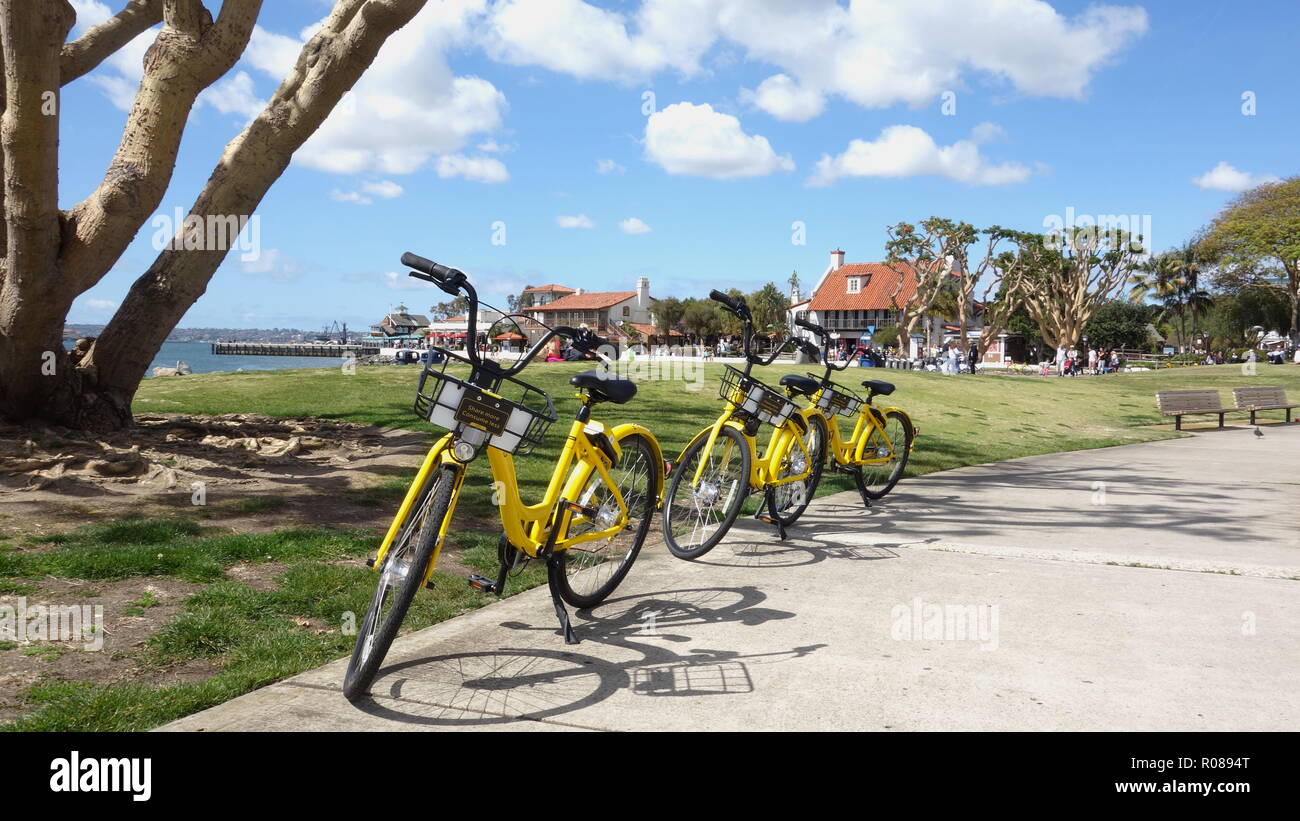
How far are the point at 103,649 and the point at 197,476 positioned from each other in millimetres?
3803

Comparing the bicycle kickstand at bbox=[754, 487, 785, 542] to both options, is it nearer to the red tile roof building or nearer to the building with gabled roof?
the building with gabled roof

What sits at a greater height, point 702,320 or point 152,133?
point 702,320

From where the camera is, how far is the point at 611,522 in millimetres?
4695

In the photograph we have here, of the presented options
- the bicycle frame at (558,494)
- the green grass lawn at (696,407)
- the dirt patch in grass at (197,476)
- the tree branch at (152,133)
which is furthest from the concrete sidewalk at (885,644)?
the tree branch at (152,133)

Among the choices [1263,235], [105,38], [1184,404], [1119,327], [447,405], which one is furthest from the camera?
[1119,327]

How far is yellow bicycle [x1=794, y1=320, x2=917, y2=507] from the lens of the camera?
7.24m

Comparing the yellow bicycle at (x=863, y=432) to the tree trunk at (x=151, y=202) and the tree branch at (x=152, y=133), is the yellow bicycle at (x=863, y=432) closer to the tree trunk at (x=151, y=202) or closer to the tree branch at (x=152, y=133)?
the tree trunk at (x=151, y=202)

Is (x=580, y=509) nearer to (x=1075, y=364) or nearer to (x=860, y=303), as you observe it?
(x=1075, y=364)

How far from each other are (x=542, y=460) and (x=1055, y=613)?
5.61 m

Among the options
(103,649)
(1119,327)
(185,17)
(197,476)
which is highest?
(1119,327)

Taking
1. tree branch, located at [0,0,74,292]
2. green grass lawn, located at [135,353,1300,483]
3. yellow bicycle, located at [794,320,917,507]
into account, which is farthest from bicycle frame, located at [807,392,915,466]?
tree branch, located at [0,0,74,292]

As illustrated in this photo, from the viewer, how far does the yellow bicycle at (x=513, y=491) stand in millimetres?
3490

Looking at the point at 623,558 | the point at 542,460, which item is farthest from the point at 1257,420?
the point at 623,558

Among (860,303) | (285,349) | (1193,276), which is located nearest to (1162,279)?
A: (1193,276)
